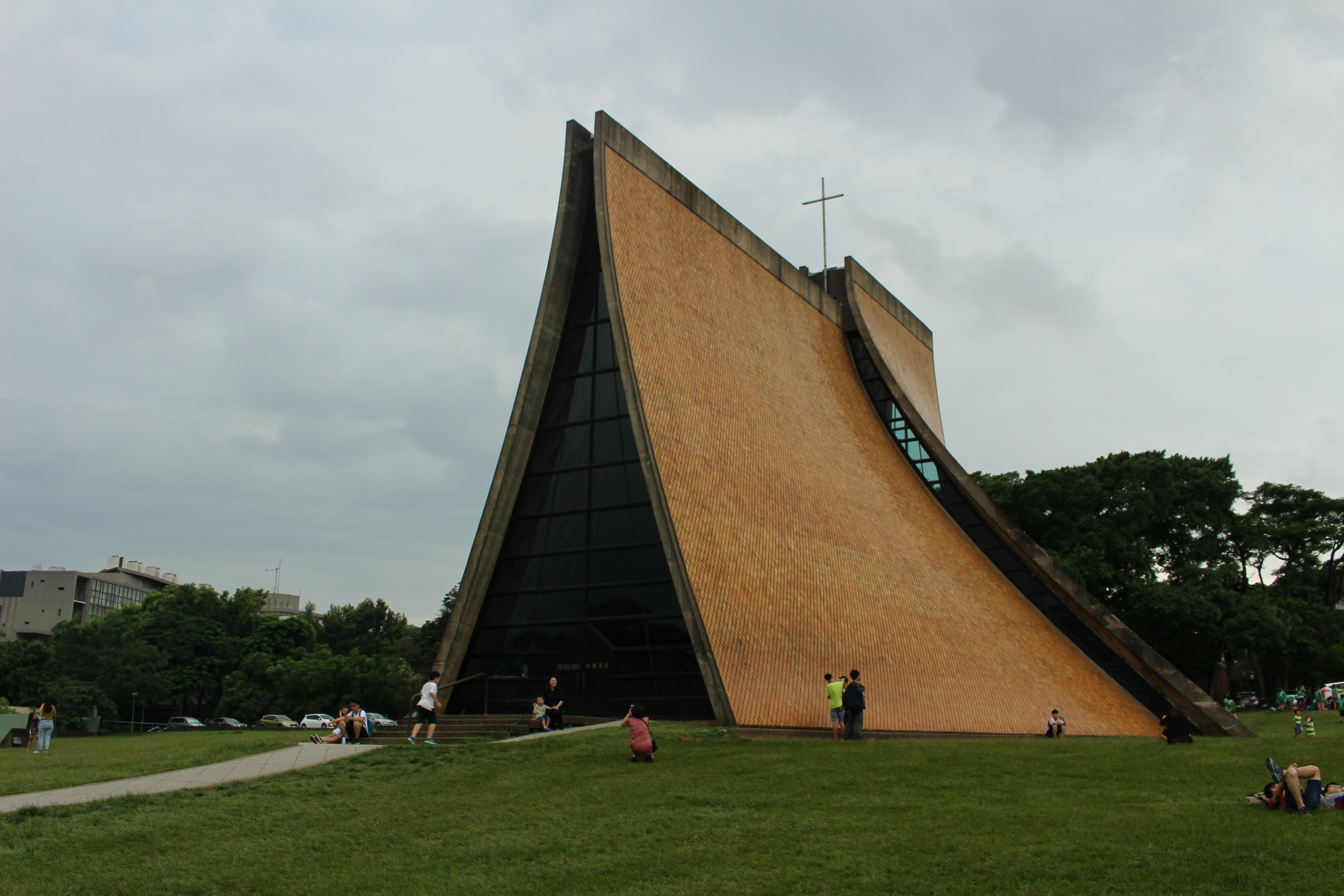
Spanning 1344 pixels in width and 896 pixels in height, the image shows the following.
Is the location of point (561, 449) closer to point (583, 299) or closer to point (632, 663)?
point (583, 299)

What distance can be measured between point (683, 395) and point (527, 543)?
3972 millimetres

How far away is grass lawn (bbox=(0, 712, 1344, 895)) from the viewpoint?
6211mm

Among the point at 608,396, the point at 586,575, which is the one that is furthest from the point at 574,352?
the point at 586,575

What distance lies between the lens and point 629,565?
17016 mm

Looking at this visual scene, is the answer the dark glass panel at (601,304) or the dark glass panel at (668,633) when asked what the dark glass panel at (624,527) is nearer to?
the dark glass panel at (668,633)

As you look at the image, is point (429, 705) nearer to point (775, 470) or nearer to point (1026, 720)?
point (775, 470)

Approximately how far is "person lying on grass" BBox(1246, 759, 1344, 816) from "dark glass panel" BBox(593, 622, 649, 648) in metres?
9.98

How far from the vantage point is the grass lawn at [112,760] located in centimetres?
1087

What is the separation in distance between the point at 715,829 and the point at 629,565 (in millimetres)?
9540

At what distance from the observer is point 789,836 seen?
286 inches

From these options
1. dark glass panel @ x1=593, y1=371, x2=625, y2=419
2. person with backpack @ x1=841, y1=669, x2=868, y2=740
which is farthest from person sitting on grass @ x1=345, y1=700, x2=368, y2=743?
person with backpack @ x1=841, y1=669, x2=868, y2=740

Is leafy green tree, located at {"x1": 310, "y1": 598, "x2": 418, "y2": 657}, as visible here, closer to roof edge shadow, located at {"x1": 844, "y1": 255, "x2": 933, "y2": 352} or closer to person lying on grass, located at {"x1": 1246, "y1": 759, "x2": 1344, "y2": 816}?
roof edge shadow, located at {"x1": 844, "y1": 255, "x2": 933, "y2": 352}

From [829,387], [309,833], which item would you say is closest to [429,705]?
[309,833]

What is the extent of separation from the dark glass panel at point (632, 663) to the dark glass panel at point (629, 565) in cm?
120
